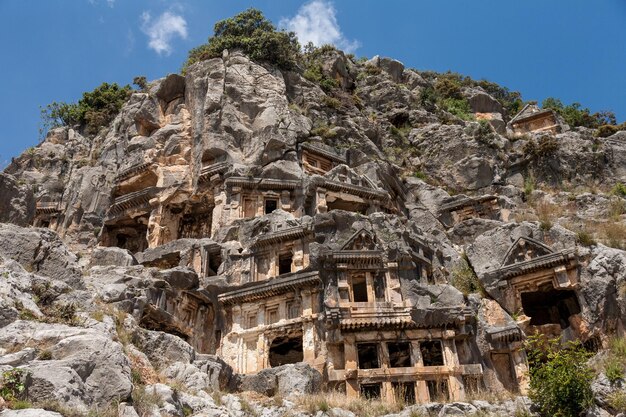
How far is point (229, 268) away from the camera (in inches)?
1216

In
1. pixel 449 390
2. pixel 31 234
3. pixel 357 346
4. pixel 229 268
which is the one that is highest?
pixel 229 268

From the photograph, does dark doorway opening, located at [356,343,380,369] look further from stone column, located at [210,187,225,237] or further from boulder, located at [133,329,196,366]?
stone column, located at [210,187,225,237]

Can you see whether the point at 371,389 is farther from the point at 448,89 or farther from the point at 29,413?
the point at 448,89

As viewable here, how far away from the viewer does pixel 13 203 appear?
21453 mm

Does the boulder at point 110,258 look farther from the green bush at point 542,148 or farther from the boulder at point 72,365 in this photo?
the green bush at point 542,148

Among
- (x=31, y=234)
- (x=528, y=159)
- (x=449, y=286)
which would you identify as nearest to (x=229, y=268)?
(x=449, y=286)

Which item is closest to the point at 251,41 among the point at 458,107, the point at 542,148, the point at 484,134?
the point at 484,134

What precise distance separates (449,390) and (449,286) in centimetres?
483

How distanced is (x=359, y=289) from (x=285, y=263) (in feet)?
17.0

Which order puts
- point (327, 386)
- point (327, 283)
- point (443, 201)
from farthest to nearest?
point (443, 201) → point (327, 283) → point (327, 386)

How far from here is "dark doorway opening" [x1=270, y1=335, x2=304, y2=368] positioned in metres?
28.9

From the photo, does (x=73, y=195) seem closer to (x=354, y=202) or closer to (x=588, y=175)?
(x=354, y=202)

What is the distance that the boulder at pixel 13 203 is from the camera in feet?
69.2

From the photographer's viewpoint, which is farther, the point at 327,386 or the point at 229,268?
the point at 229,268
